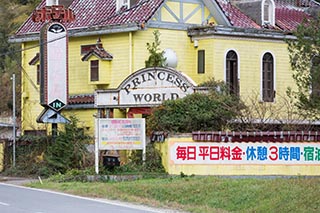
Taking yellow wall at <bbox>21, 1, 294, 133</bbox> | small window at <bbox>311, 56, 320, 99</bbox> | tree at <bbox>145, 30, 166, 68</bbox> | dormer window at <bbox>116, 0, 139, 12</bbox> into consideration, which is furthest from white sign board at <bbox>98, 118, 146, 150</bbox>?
dormer window at <bbox>116, 0, 139, 12</bbox>

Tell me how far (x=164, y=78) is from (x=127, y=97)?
5.71ft

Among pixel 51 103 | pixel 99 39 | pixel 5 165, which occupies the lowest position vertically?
pixel 5 165

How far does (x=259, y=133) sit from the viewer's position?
1277 inches

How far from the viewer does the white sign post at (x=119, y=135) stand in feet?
107

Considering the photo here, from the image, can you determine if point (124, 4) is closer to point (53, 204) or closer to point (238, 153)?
point (238, 153)

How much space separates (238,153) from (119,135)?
4.46 meters

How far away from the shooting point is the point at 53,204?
24047 millimetres

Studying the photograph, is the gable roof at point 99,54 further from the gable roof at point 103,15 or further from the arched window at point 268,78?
the arched window at point 268,78

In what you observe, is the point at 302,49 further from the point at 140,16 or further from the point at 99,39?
the point at 99,39

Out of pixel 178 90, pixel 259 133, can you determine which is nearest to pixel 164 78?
pixel 178 90

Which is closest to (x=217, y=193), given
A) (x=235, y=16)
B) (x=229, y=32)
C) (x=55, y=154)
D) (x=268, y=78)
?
(x=55, y=154)

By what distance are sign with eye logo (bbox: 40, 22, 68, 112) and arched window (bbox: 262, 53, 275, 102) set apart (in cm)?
1069

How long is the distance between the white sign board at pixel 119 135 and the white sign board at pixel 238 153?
4.80ft

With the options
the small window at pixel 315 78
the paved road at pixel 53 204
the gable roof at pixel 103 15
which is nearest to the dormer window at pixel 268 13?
the gable roof at pixel 103 15
